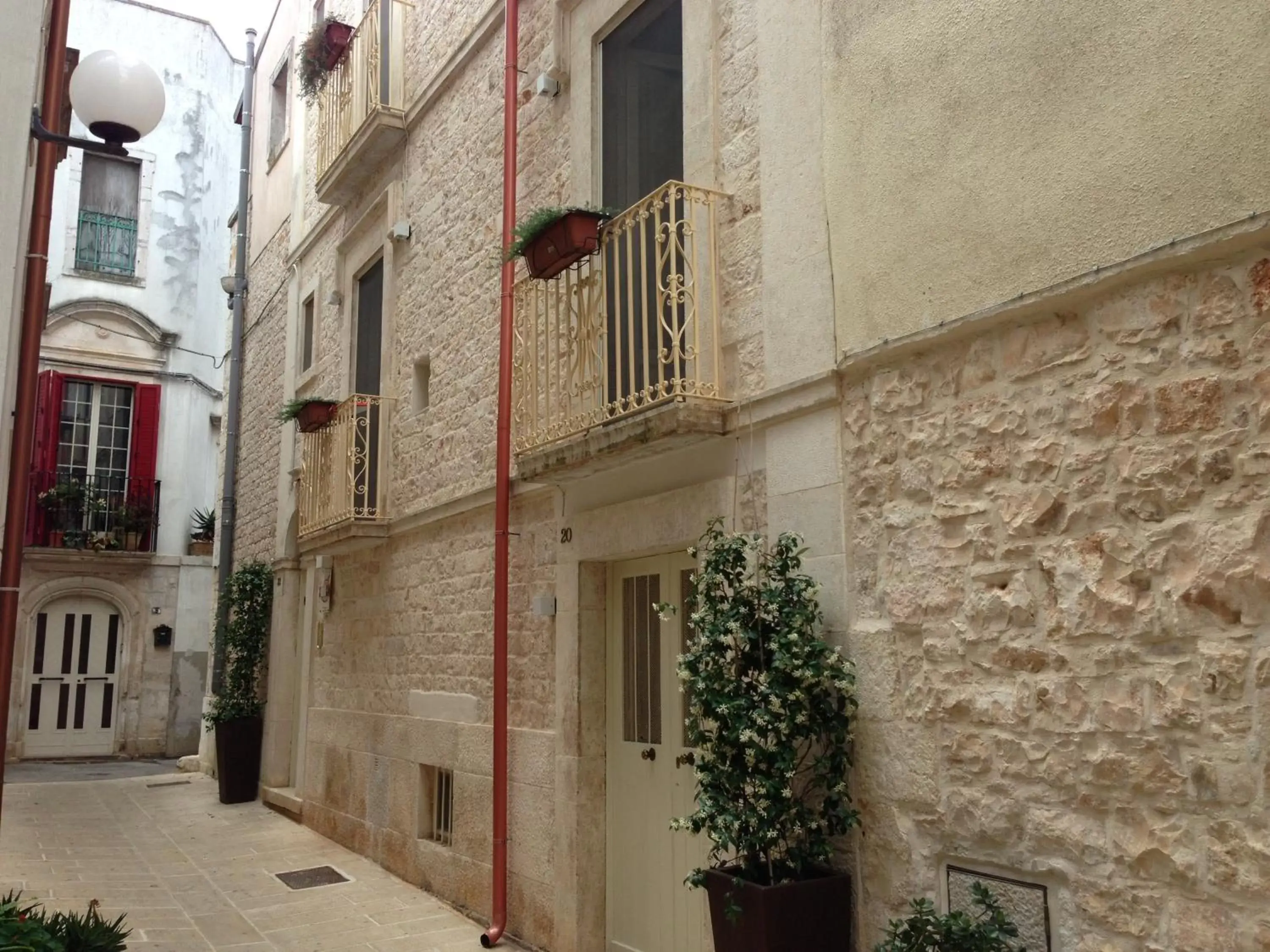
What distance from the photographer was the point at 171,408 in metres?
18.5

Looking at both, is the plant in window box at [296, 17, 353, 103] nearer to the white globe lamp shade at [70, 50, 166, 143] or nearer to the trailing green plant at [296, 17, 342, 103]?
the trailing green plant at [296, 17, 342, 103]

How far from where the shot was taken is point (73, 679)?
1709 cm

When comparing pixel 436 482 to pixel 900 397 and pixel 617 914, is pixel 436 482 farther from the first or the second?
pixel 900 397

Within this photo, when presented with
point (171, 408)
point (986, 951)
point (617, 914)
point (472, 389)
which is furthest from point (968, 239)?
point (171, 408)

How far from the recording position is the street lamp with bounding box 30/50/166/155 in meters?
4.69

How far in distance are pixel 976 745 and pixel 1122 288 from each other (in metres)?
1.51

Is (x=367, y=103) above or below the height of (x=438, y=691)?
above

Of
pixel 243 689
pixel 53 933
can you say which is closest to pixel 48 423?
pixel 243 689

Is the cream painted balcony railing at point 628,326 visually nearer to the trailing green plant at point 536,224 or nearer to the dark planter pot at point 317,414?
the trailing green plant at point 536,224

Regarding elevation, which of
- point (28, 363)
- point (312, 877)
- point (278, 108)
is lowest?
point (312, 877)

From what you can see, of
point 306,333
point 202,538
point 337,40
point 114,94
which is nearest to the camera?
point 114,94

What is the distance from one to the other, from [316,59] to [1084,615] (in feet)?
32.3

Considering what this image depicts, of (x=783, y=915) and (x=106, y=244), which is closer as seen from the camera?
(x=783, y=915)

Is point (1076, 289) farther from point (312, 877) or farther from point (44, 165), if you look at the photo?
point (312, 877)
